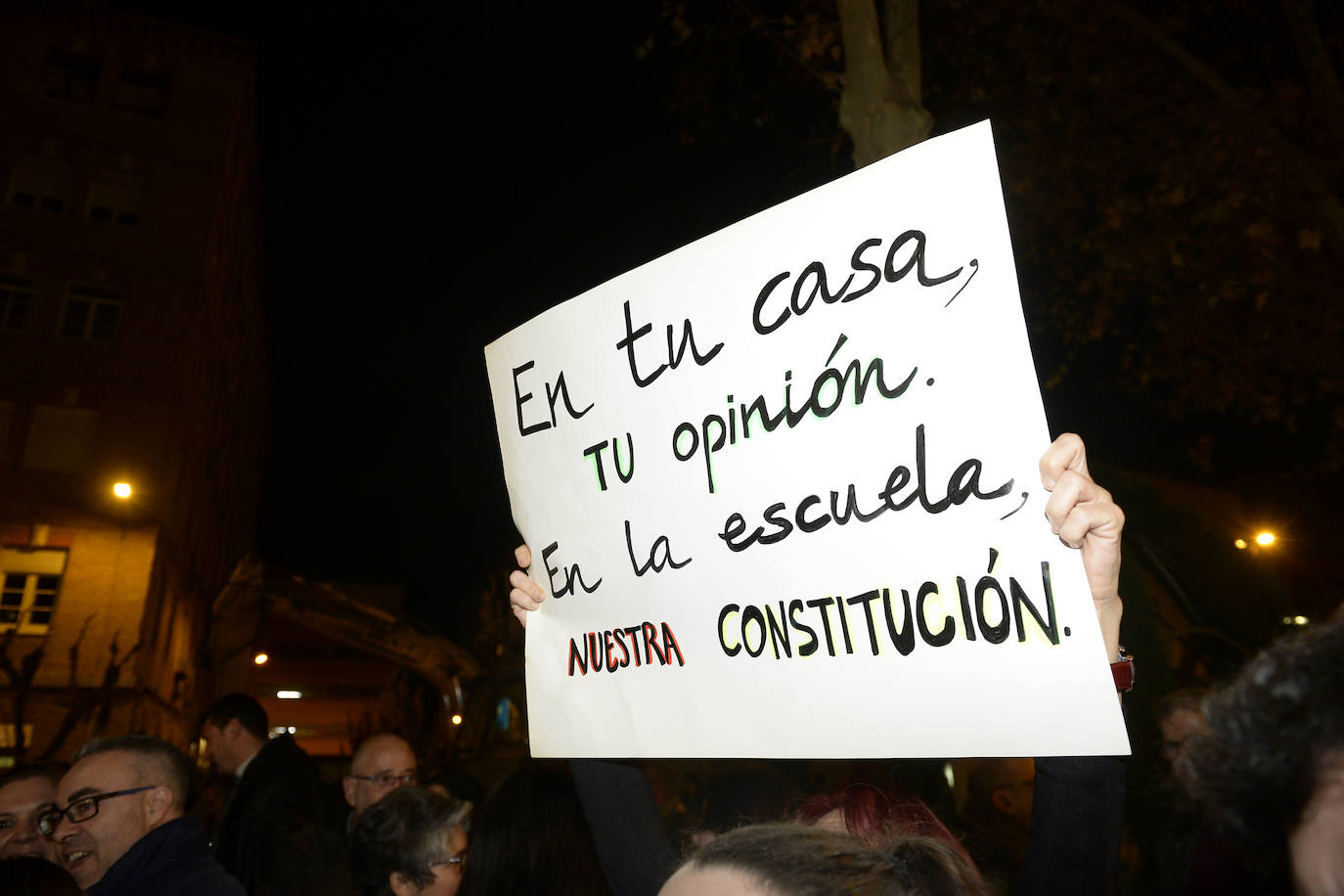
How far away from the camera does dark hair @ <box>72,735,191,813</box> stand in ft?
11.0

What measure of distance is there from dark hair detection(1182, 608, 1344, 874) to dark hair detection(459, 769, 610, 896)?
204cm

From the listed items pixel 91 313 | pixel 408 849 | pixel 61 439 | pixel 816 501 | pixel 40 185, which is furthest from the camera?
pixel 40 185

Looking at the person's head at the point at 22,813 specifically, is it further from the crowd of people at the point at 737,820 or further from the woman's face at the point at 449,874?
the woman's face at the point at 449,874

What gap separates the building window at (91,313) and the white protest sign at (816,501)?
77.7 ft

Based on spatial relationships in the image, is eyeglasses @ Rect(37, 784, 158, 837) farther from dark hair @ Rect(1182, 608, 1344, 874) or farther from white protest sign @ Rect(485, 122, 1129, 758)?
dark hair @ Rect(1182, 608, 1344, 874)

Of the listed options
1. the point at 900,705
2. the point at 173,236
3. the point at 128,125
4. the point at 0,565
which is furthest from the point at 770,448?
the point at 128,125

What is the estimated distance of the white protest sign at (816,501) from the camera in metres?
1.47

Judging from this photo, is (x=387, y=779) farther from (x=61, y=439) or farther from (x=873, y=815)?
(x=61, y=439)

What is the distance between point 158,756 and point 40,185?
2452 cm

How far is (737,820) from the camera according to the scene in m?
3.33

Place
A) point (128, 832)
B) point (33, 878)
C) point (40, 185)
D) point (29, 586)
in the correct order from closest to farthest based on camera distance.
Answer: point (33, 878), point (128, 832), point (29, 586), point (40, 185)

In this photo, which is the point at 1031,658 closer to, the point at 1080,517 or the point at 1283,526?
the point at 1080,517

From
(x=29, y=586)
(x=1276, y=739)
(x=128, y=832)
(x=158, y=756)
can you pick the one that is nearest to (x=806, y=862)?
(x=1276, y=739)

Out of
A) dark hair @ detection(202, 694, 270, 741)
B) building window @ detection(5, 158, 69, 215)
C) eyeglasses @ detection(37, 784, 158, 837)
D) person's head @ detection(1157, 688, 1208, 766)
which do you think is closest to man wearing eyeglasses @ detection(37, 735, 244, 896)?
eyeglasses @ detection(37, 784, 158, 837)
